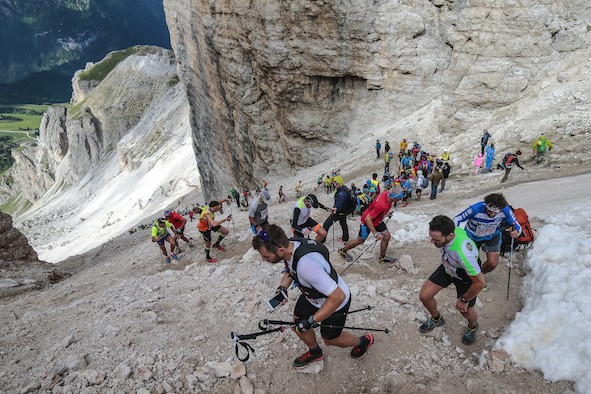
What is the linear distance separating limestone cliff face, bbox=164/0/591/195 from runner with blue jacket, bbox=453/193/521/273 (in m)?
14.6

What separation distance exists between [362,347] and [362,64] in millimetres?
25563

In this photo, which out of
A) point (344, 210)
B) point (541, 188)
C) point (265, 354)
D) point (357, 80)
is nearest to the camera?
point (265, 354)

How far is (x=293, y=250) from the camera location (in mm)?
4797

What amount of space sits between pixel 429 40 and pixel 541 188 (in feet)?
55.9

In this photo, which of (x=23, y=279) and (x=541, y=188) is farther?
(x=23, y=279)

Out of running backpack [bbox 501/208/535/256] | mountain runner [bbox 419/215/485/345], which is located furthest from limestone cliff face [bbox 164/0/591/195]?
mountain runner [bbox 419/215/485/345]

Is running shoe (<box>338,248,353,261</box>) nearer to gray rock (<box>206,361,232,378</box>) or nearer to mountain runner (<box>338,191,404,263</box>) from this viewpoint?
mountain runner (<box>338,191,404,263</box>)

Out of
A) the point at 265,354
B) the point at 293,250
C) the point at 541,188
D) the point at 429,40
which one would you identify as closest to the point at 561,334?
the point at 293,250

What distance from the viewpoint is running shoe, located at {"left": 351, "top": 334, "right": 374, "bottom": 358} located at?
5.82 meters

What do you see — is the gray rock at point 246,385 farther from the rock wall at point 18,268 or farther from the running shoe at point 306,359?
the rock wall at point 18,268

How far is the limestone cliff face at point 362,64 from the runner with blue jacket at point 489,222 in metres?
14.6

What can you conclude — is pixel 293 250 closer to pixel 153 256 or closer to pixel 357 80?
pixel 153 256

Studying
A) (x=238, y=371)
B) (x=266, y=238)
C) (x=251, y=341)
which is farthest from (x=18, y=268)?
(x=266, y=238)

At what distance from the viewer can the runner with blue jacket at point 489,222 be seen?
6262 millimetres
